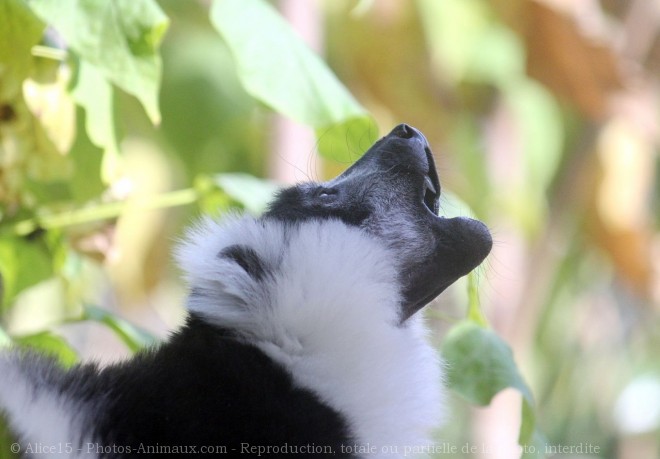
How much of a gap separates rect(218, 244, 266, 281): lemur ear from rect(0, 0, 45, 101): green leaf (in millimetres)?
339

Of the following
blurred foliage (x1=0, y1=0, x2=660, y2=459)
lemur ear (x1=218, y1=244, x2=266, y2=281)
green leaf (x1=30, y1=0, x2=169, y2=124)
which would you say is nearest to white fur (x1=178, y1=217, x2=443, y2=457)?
lemur ear (x1=218, y1=244, x2=266, y2=281)

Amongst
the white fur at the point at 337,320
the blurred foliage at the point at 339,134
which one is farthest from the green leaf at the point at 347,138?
the white fur at the point at 337,320

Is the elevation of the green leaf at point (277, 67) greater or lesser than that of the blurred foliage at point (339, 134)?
greater

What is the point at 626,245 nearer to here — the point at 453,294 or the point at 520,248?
the point at 520,248

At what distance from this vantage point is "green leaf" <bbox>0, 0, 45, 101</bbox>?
1.12 m

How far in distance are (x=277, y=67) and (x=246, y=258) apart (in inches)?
9.7

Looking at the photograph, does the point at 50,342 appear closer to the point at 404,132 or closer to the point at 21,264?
the point at 21,264

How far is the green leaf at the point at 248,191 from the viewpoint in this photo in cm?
138

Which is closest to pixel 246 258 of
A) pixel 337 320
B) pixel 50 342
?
pixel 337 320

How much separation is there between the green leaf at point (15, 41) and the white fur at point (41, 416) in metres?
0.41

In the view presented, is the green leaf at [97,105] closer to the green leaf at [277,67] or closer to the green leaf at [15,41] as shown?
the green leaf at [15,41]

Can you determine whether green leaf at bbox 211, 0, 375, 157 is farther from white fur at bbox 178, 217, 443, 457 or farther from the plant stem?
the plant stem

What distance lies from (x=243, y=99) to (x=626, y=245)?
3.79 feet

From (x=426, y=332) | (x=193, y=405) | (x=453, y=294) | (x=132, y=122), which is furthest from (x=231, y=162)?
(x=193, y=405)
